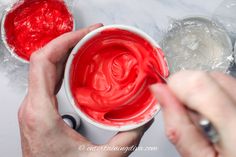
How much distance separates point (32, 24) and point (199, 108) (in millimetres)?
727

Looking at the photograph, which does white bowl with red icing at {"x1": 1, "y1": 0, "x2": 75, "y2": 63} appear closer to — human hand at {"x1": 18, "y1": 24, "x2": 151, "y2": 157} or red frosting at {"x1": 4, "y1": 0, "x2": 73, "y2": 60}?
red frosting at {"x1": 4, "y1": 0, "x2": 73, "y2": 60}

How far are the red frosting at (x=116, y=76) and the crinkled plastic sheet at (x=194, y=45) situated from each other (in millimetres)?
152

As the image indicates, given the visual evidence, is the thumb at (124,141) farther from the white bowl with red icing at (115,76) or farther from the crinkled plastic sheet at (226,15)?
the crinkled plastic sheet at (226,15)

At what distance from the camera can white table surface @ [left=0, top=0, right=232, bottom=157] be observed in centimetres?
109

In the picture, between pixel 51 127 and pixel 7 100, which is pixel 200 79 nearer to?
pixel 51 127

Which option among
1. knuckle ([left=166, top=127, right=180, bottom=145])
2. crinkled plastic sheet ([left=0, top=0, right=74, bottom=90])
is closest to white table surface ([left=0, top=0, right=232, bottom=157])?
crinkled plastic sheet ([left=0, top=0, right=74, bottom=90])

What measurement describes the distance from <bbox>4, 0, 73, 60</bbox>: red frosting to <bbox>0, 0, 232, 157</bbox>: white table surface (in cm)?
5

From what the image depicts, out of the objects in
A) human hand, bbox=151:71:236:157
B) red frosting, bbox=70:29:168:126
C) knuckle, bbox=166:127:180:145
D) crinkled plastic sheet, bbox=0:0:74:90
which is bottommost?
crinkled plastic sheet, bbox=0:0:74:90

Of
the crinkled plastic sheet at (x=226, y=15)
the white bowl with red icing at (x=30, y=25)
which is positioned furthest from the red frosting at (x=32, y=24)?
the crinkled plastic sheet at (x=226, y=15)

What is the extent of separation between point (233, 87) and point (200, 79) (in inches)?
2.8

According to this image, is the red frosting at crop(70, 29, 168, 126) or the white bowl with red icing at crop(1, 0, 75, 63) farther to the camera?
the white bowl with red icing at crop(1, 0, 75, 63)

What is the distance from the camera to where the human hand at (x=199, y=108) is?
1.95 ft

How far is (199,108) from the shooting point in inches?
24.4

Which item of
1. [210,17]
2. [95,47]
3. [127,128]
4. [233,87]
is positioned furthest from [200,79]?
[210,17]
